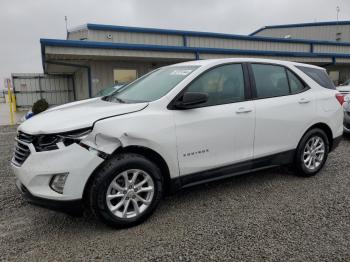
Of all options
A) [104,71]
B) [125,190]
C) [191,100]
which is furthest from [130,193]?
[104,71]

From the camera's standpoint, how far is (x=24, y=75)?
20859 mm

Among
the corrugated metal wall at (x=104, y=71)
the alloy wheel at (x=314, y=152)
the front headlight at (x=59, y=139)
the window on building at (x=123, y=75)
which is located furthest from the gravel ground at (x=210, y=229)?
the window on building at (x=123, y=75)

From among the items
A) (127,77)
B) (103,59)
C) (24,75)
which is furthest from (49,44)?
(24,75)

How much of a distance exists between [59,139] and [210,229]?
1700mm

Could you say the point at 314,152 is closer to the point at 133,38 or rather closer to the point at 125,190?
the point at 125,190

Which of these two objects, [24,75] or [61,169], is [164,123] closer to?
[61,169]

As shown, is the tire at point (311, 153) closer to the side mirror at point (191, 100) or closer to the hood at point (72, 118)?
the side mirror at point (191, 100)

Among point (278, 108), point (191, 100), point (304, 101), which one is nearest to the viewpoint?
point (191, 100)

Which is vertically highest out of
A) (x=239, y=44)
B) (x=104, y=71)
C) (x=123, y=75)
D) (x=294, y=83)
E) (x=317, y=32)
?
(x=317, y=32)

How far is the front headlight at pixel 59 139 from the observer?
2658 mm

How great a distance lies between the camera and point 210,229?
2.95 meters

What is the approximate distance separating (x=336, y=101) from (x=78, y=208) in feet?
13.2

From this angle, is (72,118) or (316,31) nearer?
(72,118)

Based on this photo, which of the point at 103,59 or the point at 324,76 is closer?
the point at 324,76
